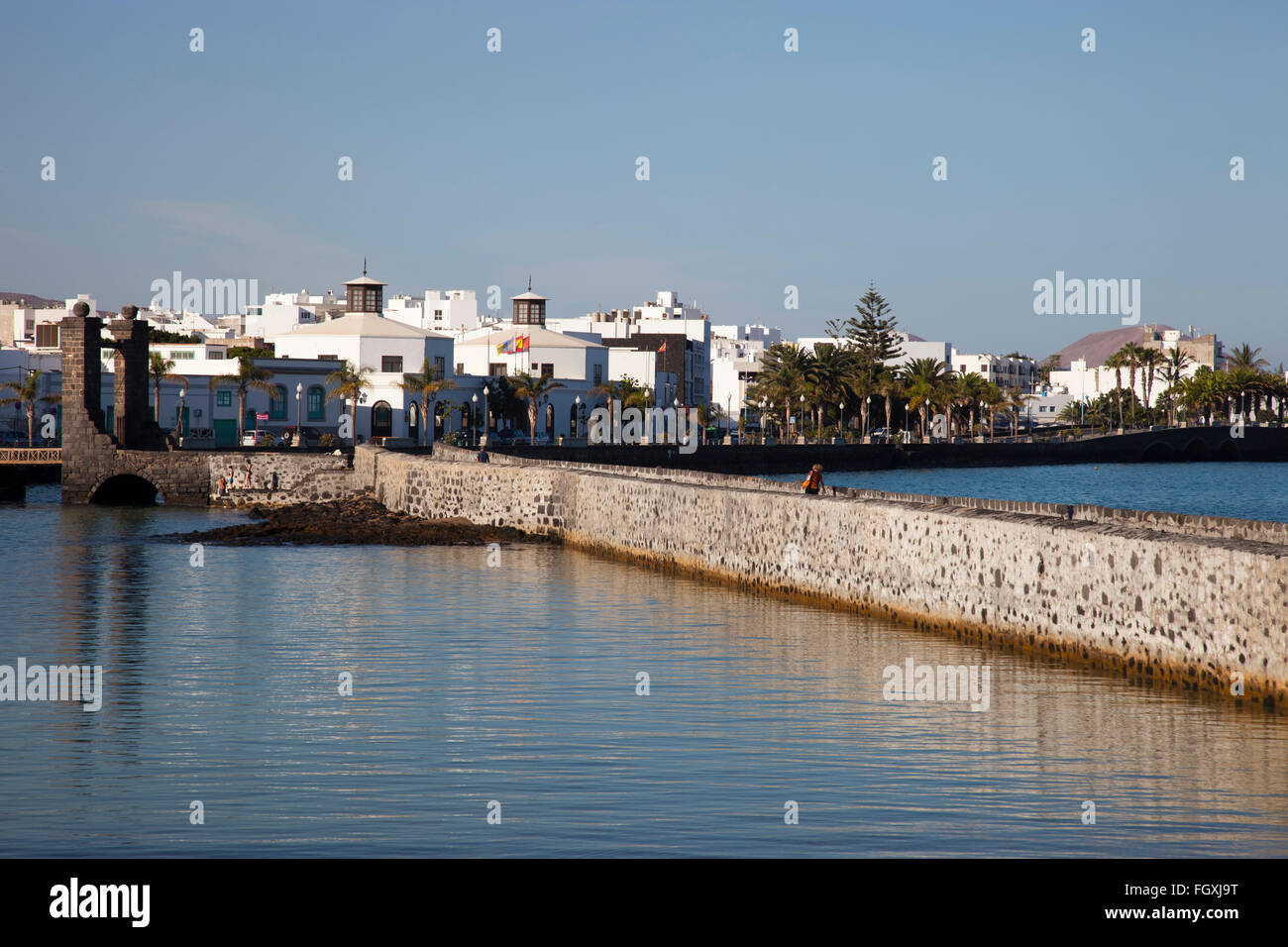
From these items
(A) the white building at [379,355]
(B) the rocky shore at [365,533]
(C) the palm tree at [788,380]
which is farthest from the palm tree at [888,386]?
(B) the rocky shore at [365,533]

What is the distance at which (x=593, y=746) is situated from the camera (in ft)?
38.3

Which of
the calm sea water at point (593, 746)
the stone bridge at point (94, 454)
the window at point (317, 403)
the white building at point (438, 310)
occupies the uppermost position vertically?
the white building at point (438, 310)

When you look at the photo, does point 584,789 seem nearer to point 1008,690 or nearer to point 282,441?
point 1008,690

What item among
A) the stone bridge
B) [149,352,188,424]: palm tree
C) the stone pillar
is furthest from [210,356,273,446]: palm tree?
the stone bridge

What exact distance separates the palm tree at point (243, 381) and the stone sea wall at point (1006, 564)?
43.1 m

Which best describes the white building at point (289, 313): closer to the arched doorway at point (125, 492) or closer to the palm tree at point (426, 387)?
the palm tree at point (426, 387)

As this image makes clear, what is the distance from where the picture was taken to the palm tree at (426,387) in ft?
264

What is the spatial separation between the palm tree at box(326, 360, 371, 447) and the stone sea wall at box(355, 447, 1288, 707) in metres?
44.9

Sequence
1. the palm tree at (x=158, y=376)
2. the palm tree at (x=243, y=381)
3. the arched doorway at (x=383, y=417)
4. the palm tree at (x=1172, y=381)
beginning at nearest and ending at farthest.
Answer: the palm tree at (x=158, y=376) < the palm tree at (x=243, y=381) < the arched doorway at (x=383, y=417) < the palm tree at (x=1172, y=381)

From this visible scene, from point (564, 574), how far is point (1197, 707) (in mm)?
15126

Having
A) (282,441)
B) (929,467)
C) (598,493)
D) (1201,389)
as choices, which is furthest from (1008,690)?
(1201,389)

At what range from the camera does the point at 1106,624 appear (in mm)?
14883

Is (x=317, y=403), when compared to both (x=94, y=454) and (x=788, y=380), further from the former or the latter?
(x=788, y=380)

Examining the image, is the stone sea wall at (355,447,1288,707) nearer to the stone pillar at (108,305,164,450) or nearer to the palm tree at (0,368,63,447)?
the stone pillar at (108,305,164,450)
